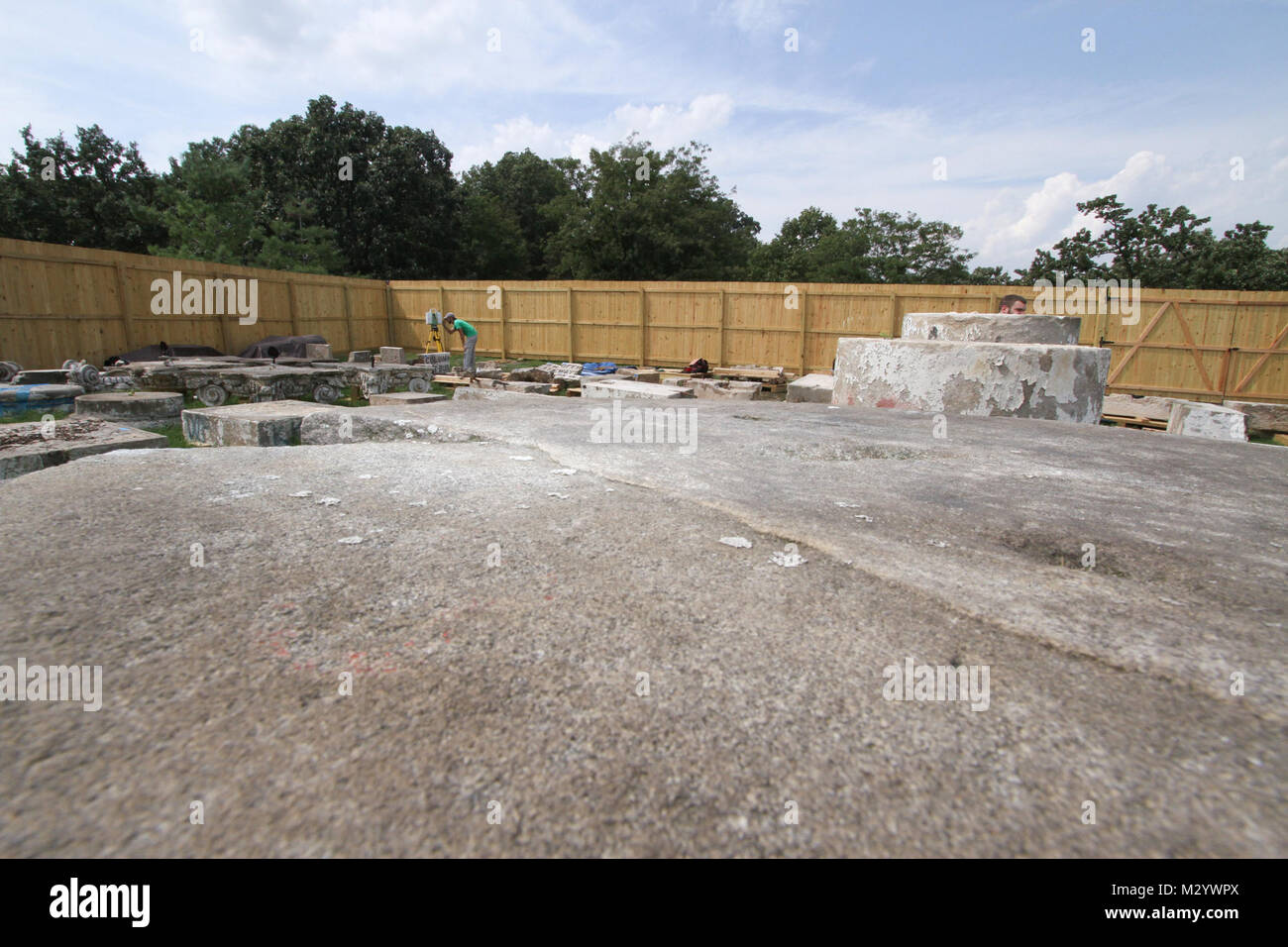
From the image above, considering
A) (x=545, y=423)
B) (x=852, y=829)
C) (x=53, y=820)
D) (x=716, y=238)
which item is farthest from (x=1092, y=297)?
(x=716, y=238)

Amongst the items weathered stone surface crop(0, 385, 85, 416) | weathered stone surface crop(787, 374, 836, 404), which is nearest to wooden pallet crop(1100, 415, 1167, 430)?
weathered stone surface crop(787, 374, 836, 404)

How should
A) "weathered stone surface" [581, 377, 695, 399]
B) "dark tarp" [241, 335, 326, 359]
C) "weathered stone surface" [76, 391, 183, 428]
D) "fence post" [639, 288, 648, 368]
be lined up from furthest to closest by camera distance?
"fence post" [639, 288, 648, 368], "dark tarp" [241, 335, 326, 359], "weathered stone surface" [581, 377, 695, 399], "weathered stone surface" [76, 391, 183, 428]

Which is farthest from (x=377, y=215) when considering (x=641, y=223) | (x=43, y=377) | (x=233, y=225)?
(x=43, y=377)

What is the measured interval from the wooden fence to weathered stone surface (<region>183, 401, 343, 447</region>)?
798cm

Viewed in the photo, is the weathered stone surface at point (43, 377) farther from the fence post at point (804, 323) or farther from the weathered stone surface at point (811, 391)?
the fence post at point (804, 323)

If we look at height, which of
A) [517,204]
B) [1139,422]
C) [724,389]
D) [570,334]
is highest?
[517,204]

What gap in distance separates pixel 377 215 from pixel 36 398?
21.1 meters

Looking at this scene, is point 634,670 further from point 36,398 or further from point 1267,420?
point 1267,420

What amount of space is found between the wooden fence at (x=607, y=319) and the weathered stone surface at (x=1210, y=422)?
181 inches

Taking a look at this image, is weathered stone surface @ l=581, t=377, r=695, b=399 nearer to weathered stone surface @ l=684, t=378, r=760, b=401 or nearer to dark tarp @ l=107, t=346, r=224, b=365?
weathered stone surface @ l=684, t=378, r=760, b=401

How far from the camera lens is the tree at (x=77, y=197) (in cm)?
2548

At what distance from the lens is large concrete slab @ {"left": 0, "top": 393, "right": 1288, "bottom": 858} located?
1.18 metres

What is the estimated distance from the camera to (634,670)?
1653 mm
